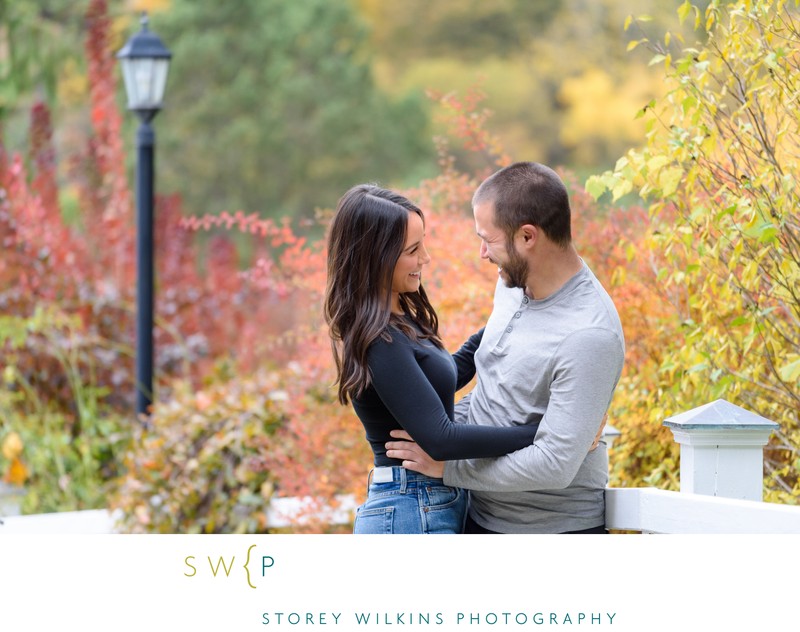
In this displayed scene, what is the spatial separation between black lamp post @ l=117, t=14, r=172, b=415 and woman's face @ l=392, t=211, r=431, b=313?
357 cm

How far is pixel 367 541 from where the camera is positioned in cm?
213

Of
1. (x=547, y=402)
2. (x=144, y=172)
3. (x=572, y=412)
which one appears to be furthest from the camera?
(x=144, y=172)

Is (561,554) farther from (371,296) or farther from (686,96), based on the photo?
(686,96)

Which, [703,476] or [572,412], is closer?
[572,412]

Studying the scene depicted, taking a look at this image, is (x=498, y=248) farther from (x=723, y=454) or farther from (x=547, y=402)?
(x=723, y=454)

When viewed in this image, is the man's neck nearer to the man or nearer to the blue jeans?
the man

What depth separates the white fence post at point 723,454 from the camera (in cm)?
226

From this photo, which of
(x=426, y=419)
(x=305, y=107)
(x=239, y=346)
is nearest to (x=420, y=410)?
(x=426, y=419)

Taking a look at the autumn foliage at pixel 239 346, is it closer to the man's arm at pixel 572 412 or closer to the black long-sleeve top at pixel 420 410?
the man's arm at pixel 572 412

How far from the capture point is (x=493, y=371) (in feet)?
7.61

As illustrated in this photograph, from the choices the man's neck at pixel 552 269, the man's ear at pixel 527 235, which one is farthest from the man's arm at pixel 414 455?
the man's ear at pixel 527 235

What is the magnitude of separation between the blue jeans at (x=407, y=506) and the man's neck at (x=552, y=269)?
0.50 m

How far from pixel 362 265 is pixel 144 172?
12.7 feet

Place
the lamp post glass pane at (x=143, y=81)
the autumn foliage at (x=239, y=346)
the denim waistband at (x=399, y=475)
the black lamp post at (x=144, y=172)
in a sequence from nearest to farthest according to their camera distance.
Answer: the denim waistband at (x=399, y=475) < the autumn foliage at (x=239, y=346) < the black lamp post at (x=144, y=172) < the lamp post glass pane at (x=143, y=81)
